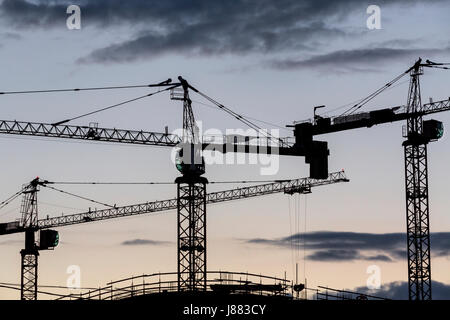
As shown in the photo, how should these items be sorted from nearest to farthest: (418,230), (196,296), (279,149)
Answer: (196,296) → (418,230) → (279,149)

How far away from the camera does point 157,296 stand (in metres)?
97.9

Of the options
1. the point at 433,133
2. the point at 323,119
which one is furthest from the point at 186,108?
the point at 433,133

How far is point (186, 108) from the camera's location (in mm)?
159375

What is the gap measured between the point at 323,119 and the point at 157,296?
241 ft

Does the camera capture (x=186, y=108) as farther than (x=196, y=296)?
Yes
